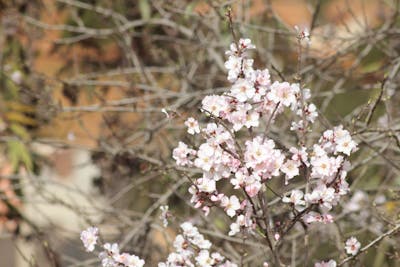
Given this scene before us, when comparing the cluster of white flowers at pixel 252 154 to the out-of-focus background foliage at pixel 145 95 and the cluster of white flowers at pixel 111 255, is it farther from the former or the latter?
the out-of-focus background foliage at pixel 145 95

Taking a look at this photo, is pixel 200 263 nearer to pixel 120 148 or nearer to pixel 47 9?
pixel 120 148

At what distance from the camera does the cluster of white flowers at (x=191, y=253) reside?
6.48ft

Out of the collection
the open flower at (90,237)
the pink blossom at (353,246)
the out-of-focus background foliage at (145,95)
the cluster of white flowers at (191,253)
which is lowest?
the pink blossom at (353,246)

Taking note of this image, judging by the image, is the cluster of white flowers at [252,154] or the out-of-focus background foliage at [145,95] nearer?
the cluster of white flowers at [252,154]

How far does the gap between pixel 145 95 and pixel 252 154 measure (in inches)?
76.1

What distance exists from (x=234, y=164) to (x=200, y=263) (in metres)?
0.30

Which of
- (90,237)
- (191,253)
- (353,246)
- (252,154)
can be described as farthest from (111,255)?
(353,246)

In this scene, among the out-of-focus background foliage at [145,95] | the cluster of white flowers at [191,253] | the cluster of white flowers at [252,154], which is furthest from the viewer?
the out-of-focus background foliage at [145,95]

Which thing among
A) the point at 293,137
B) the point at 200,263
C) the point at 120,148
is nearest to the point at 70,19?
the point at 120,148

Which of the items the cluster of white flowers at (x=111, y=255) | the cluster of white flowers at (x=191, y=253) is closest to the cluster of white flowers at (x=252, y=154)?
the cluster of white flowers at (x=191, y=253)

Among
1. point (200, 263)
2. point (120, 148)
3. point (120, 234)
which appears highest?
point (120, 148)

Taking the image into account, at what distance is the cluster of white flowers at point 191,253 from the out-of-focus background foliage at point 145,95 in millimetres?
707

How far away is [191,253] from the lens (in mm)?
2041

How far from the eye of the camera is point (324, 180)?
6.12ft
